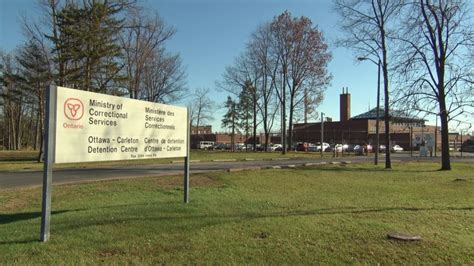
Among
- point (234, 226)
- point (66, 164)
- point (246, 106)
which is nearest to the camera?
point (234, 226)

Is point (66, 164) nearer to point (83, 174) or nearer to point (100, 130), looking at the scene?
point (83, 174)

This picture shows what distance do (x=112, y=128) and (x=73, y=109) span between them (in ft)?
3.82

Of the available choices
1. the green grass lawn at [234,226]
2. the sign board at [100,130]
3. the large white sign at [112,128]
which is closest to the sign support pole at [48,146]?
the sign board at [100,130]

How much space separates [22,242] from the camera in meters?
6.63

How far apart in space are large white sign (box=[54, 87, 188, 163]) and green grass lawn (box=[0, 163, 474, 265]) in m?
1.18

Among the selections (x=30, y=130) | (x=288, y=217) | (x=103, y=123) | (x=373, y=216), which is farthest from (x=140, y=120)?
(x=30, y=130)

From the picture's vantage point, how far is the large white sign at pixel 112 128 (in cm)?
747

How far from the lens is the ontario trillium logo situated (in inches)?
293

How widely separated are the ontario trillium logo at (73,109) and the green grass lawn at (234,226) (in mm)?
1841

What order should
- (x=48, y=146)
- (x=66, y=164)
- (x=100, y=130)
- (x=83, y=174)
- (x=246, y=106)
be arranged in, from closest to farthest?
(x=48, y=146) < (x=100, y=130) < (x=83, y=174) < (x=66, y=164) < (x=246, y=106)

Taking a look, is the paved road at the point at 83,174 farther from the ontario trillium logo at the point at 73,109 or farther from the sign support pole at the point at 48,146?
the sign support pole at the point at 48,146

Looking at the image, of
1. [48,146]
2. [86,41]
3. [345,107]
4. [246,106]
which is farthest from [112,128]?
[345,107]

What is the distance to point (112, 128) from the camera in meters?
8.66

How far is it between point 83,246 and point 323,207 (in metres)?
→ 5.51
